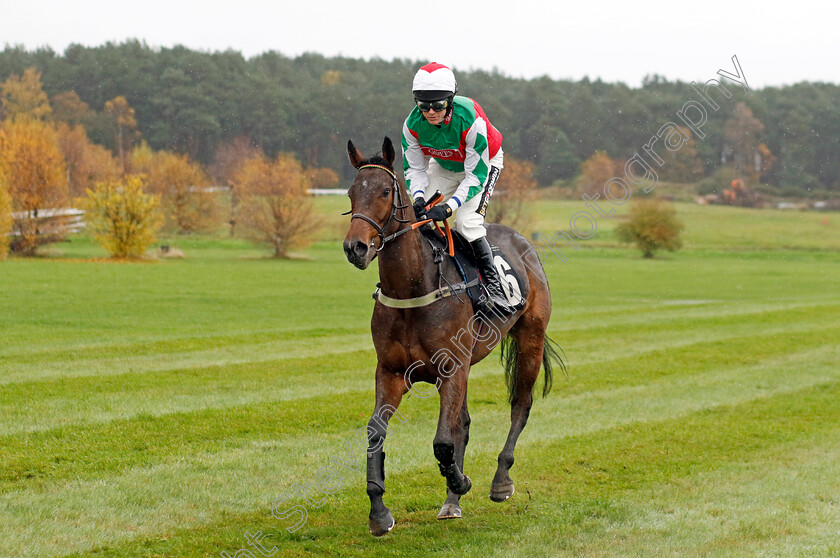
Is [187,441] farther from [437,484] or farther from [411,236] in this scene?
[411,236]

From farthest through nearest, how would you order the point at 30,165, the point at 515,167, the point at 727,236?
1. the point at 727,236
2. the point at 515,167
3. the point at 30,165

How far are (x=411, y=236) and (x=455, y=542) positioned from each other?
2127mm

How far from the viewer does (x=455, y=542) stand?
232 inches

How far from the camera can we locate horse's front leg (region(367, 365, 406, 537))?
5680mm

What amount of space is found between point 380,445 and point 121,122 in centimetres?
7568

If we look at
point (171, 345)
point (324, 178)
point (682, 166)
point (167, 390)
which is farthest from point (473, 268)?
point (682, 166)

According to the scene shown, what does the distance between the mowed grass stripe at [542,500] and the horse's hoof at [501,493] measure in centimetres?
11

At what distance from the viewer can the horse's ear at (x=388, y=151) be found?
18.1 ft

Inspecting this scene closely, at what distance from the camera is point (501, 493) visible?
6.71 metres

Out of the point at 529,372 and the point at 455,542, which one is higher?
the point at 529,372

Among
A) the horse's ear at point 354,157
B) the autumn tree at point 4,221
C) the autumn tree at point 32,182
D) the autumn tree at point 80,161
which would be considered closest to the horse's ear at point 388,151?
the horse's ear at point 354,157

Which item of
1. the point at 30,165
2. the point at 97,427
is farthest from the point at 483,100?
the point at 97,427

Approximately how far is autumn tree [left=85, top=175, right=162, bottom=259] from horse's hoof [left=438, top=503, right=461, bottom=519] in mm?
38941

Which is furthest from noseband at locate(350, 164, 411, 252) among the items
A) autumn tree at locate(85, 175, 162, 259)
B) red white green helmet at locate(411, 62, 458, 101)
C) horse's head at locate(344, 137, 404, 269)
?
autumn tree at locate(85, 175, 162, 259)
